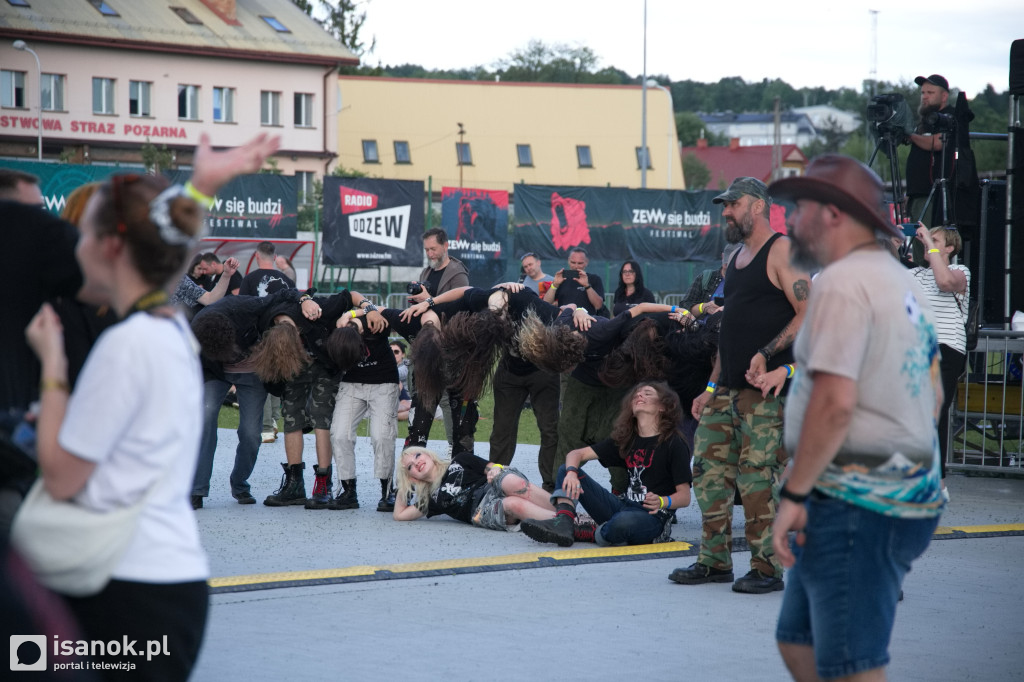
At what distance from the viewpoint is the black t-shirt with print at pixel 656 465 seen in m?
7.14

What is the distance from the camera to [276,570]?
6.19 m

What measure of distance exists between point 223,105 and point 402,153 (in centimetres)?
996

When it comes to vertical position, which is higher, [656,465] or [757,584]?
[656,465]

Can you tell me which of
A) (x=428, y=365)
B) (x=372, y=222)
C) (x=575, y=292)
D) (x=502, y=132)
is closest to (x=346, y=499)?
(x=428, y=365)

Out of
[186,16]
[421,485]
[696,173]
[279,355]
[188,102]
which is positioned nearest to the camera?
[421,485]

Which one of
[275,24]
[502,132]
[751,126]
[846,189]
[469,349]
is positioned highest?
[751,126]

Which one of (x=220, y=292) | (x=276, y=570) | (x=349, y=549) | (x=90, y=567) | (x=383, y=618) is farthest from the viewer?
(x=220, y=292)

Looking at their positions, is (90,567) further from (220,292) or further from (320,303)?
A: (220,292)

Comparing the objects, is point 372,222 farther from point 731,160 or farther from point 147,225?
point 731,160

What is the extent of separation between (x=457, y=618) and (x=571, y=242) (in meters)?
20.3

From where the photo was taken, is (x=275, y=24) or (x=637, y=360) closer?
(x=637, y=360)

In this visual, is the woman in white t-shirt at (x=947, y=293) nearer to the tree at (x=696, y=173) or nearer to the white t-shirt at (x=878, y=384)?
the white t-shirt at (x=878, y=384)

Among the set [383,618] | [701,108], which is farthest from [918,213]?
[701,108]

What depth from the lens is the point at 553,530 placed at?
23.2 ft
